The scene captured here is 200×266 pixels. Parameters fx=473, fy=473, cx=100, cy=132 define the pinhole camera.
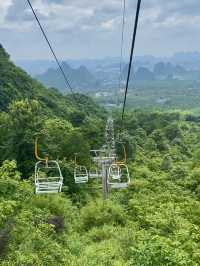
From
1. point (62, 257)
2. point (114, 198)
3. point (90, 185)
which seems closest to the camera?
point (62, 257)

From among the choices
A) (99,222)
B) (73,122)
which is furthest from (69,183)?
(73,122)

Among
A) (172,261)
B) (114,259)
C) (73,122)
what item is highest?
(73,122)

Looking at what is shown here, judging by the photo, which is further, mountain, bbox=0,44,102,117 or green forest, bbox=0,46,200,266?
mountain, bbox=0,44,102,117

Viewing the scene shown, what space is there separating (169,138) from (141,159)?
2678 cm

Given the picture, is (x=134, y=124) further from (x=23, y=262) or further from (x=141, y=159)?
(x=23, y=262)

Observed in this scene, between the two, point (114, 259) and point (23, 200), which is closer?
point (114, 259)

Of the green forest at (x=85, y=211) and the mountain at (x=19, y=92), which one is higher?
the mountain at (x=19, y=92)

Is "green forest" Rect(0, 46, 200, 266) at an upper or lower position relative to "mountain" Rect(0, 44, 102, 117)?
lower

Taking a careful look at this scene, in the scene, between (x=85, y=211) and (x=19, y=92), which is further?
(x=19, y=92)

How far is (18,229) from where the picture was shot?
21016mm

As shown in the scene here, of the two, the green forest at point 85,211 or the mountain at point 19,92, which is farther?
Result: the mountain at point 19,92

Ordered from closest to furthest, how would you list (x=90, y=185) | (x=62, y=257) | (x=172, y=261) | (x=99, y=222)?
(x=172, y=261) → (x=62, y=257) → (x=99, y=222) → (x=90, y=185)

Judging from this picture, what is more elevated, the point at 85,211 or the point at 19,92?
the point at 19,92

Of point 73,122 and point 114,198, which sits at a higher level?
point 73,122
